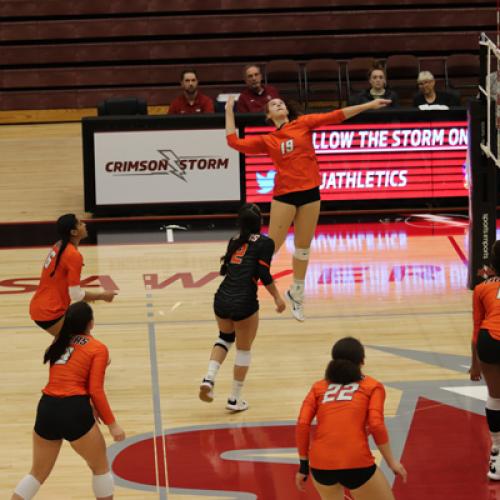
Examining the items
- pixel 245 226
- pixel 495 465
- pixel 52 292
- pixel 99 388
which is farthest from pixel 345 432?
pixel 52 292

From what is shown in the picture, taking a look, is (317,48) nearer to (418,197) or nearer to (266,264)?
(418,197)

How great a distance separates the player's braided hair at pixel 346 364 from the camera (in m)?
5.95

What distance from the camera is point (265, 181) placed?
16.8 meters

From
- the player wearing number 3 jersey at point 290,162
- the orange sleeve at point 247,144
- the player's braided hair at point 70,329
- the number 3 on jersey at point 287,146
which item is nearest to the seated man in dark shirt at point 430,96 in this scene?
the player wearing number 3 jersey at point 290,162

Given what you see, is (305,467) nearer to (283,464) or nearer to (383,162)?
(283,464)

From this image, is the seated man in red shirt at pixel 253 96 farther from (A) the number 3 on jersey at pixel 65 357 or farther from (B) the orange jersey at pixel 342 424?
(B) the orange jersey at pixel 342 424

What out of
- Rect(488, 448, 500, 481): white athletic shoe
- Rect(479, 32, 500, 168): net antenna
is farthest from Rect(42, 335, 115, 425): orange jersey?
Rect(479, 32, 500, 168): net antenna

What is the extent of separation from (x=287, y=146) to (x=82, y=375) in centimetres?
501

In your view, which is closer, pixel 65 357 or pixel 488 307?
pixel 65 357

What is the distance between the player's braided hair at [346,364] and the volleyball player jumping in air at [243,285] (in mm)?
2599

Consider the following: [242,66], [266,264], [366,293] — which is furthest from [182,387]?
[242,66]

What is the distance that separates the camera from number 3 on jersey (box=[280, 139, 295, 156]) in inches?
433

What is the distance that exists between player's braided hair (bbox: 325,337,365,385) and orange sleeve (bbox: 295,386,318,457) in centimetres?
16

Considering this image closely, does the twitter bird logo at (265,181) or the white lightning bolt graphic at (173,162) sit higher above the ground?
the white lightning bolt graphic at (173,162)
